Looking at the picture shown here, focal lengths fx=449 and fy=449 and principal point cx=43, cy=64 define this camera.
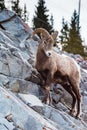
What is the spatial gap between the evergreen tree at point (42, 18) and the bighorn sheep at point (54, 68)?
83.4ft

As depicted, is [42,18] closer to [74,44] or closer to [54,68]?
[74,44]

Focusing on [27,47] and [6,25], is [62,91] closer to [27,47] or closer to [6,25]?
[27,47]

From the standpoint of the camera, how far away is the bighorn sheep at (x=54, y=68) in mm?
14922

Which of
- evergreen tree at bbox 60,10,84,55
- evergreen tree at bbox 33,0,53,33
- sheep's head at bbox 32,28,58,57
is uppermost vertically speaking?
sheep's head at bbox 32,28,58,57

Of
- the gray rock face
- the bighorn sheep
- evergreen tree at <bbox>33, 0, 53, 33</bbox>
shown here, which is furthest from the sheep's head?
evergreen tree at <bbox>33, 0, 53, 33</bbox>

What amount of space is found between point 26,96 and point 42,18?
99.9 ft

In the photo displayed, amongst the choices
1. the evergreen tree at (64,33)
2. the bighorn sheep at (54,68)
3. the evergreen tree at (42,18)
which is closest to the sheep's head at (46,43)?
the bighorn sheep at (54,68)

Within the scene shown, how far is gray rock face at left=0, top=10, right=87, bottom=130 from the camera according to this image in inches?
432

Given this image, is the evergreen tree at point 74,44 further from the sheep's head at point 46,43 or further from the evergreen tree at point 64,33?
the sheep's head at point 46,43

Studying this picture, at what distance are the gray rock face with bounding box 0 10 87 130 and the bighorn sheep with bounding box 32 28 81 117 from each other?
0.45 m

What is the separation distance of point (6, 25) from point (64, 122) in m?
9.46

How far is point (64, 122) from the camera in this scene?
13.4 meters

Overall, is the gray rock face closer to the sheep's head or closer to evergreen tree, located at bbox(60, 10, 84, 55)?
the sheep's head

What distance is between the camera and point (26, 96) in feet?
44.2
